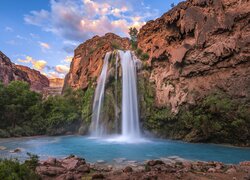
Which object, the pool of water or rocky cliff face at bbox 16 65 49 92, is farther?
rocky cliff face at bbox 16 65 49 92

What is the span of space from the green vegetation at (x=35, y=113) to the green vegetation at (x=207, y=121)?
1031 centimetres

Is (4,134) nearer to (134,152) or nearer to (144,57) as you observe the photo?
(134,152)

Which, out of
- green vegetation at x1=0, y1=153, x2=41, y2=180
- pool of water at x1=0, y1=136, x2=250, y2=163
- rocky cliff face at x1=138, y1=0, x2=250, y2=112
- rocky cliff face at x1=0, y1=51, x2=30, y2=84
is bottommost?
pool of water at x1=0, y1=136, x2=250, y2=163

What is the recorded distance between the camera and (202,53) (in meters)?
25.5

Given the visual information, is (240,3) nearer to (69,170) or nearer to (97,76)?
(97,76)

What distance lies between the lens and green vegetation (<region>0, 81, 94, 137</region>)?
3084 centimetres

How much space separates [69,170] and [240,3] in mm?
23506

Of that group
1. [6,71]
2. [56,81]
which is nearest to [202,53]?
[6,71]

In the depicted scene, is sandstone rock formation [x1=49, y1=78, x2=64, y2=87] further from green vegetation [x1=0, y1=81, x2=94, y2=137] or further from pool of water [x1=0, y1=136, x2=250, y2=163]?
pool of water [x1=0, y1=136, x2=250, y2=163]

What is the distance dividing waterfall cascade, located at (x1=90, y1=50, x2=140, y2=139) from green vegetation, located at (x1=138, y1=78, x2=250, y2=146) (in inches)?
64.1

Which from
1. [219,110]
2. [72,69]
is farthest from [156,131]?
[72,69]

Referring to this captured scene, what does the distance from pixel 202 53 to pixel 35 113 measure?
23.0 m

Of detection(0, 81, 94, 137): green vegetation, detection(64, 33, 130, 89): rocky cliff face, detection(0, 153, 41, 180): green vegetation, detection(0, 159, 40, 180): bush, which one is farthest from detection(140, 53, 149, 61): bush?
detection(0, 159, 40, 180): bush

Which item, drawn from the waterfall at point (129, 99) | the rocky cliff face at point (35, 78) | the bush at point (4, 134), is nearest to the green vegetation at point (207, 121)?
the waterfall at point (129, 99)
